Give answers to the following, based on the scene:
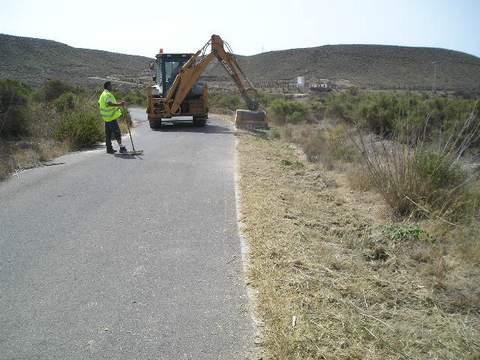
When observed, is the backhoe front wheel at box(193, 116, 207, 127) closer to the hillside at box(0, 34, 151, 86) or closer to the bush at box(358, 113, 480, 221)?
the bush at box(358, 113, 480, 221)

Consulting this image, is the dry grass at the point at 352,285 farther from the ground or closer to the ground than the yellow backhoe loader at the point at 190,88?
closer to the ground

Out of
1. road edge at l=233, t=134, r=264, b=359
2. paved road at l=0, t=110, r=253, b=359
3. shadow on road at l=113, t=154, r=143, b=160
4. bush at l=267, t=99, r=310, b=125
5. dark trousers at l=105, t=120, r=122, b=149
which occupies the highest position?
dark trousers at l=105, t=120, r=122, b=149

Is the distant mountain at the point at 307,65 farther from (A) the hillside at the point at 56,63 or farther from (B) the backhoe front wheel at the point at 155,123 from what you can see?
(B) the backhoe front wheel at the point at 155,123

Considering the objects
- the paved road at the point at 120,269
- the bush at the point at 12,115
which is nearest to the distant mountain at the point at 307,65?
the bush at the point at 12,115

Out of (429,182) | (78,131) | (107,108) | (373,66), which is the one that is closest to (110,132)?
(107,108)

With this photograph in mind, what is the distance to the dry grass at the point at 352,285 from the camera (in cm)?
362

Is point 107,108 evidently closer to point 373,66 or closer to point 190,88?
point 190,88

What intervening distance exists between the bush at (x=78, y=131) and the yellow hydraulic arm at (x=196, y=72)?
5.33 metres

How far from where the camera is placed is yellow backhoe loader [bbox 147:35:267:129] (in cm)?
1903

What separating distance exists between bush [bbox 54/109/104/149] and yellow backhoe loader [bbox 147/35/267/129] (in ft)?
17.3

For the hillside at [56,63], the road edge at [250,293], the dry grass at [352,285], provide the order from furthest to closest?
the hillside at [56,63] → the dry grass at [352,285] → the road edge at [250,293]

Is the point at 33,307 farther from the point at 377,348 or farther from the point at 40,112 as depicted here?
the point at 40,112

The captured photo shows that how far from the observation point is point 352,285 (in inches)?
185

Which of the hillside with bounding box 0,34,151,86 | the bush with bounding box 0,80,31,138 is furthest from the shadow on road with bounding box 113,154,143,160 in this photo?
the hillside with bounding box 0,34,151,86
